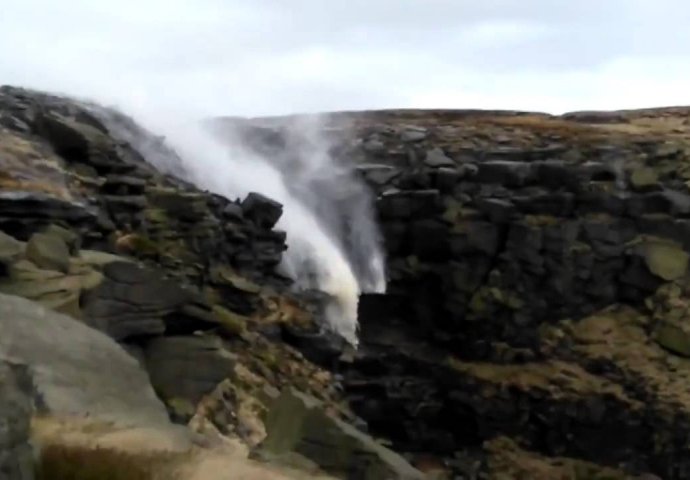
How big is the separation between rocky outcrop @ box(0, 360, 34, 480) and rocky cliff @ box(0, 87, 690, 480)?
10.6 m

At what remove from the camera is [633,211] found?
30.9 m

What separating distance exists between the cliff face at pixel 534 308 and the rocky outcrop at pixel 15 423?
19382 mm

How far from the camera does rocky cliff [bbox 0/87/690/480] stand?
859 inches

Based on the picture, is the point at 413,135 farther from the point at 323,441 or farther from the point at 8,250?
the point at 323,441

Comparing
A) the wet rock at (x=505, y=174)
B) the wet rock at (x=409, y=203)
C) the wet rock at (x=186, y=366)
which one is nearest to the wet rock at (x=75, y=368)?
the wet rock at (x=186, y=366)

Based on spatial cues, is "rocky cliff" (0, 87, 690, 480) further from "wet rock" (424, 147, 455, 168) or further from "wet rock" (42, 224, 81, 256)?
"wet rock" (42, 224, 81, 256)

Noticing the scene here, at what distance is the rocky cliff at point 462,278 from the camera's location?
21828 millimetres

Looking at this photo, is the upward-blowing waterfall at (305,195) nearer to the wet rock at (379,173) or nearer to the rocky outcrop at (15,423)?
the wet rock at (379,173)

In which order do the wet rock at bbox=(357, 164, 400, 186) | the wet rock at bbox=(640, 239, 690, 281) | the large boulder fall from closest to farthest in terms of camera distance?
the large boulder
the wet rock at bbox=(640, 239, 690, 281)
the wet rock at bbox=(357, 164, 400, 186)

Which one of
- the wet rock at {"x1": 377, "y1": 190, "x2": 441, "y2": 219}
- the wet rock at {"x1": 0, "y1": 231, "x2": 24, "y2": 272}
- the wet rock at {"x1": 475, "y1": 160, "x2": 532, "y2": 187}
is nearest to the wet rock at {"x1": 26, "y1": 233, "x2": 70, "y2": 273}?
the wet rock at {"x1": 0, "y1": 231, "x2": 24, "y2": 272}

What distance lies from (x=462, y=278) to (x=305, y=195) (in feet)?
18.8

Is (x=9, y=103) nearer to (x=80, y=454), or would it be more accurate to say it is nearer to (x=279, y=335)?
(x=279, y=335)

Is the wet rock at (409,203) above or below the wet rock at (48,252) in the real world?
below

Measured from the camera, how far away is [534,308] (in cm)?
3008
